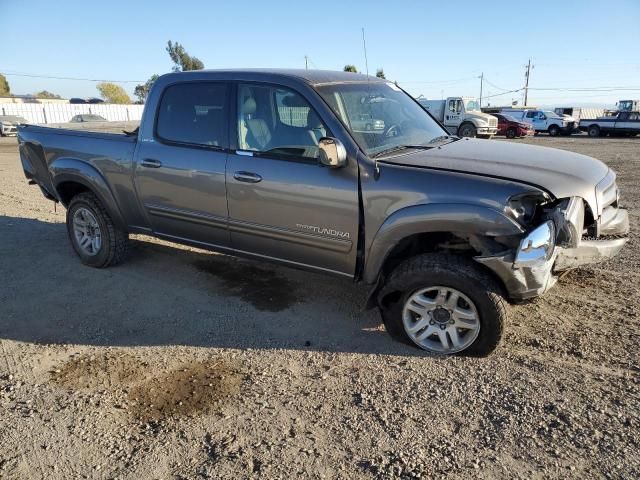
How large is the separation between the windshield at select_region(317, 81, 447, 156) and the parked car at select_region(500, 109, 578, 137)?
32.6m

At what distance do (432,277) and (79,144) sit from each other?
380 centimetres

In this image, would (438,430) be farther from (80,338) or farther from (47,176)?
(47,176)

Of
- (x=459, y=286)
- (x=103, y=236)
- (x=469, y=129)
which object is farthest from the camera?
(x=469, y=129)

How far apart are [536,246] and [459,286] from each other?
533 millimetres

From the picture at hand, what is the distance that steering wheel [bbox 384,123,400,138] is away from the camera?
12.8ft

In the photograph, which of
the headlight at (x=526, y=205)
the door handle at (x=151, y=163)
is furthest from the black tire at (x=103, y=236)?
the headlight at (x=526, y=205)

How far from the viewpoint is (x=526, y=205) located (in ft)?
10.3

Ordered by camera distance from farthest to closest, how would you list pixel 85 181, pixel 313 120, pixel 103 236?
pixel 103 236, pixel 85 181, pixel 313 120

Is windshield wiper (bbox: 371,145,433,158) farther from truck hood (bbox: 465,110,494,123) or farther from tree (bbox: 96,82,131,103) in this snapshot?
tree (bbox: 96,82,131,103)

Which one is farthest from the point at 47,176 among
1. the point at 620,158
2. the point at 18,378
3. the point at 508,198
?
the point at 620,158

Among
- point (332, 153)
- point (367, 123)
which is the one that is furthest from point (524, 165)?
point (332, 153)

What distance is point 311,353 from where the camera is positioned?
356 centimetres

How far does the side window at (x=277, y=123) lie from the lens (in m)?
3.69

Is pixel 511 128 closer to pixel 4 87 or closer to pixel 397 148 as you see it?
pixel 397 148
